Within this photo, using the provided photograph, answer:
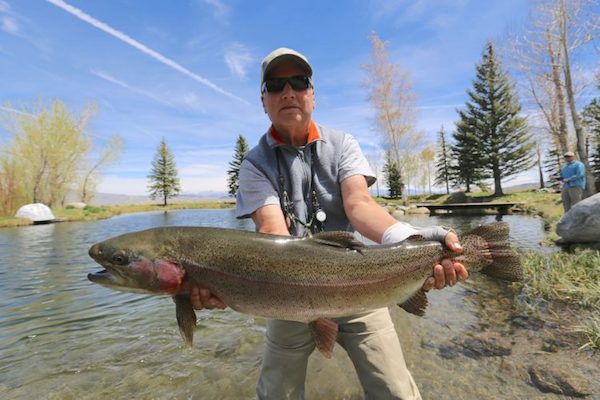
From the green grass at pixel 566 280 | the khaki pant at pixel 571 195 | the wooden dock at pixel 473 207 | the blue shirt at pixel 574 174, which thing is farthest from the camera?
the wooden dock at pixel 473 207

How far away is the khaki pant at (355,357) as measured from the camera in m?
2.62

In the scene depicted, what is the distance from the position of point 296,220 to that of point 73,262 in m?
13.6

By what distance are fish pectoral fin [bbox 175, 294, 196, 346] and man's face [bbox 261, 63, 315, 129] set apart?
165 cm

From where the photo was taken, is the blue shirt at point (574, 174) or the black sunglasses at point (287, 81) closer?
the black sunglasses at point (287, 81)

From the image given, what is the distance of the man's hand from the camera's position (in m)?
2.53

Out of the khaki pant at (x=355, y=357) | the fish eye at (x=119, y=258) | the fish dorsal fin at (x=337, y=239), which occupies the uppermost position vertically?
the fish dorsal fin at (x=337, y=239)

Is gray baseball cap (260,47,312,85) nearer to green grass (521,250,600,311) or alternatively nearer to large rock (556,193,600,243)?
green grass (521,250,600,311)

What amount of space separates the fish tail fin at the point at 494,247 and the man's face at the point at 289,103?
1.66 m

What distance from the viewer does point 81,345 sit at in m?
6.00

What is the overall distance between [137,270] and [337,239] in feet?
4.73

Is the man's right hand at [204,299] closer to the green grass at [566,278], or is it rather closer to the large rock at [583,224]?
the green grass at [566,278]

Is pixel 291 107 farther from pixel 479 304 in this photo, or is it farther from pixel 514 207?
pixel 514 207

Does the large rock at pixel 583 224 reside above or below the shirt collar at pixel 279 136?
below

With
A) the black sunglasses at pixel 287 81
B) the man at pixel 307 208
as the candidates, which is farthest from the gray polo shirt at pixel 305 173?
the black sunglasses at pixel 287 81
